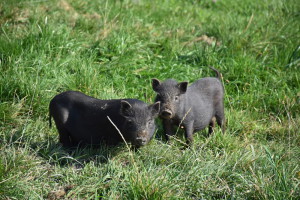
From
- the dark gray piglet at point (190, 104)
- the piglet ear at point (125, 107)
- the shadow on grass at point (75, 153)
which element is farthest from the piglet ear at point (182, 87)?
the shadow on grass at point (75, 153)

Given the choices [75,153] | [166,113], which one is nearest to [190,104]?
[166,113]

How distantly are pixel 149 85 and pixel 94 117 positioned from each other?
178 centimetres

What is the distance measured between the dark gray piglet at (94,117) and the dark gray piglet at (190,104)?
0.54m

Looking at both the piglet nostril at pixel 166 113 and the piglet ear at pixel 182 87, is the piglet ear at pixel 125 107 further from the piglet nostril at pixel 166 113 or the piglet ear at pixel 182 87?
the piglet ear at pixel 182 87

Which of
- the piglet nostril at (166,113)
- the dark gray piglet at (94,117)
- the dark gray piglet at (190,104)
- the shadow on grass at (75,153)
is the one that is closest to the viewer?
the shadow on grass at (75,153)

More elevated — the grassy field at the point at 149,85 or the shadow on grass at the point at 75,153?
the grassy field at the point at 149,85

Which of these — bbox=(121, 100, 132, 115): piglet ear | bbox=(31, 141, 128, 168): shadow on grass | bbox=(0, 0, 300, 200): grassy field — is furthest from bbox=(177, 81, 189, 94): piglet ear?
bbox=(31, 141, 128, 168): shadow on grass

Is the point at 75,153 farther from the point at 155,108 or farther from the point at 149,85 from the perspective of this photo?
the point at 149,85

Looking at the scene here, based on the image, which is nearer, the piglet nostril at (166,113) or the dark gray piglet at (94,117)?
the dark gray piglet at (94,117)

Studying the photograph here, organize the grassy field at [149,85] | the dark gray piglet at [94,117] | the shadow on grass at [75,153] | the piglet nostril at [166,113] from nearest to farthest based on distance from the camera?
1. the grassy field at [149,85]
2. the shadow on grass at [75,153]
3. the dark gray piglet at [94,117]
4. the piglet nostril at [166,113]

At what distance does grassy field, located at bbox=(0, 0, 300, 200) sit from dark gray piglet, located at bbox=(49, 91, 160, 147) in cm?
17

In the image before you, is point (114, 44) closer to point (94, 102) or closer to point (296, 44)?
point (94, 102)

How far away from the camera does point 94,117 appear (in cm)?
544

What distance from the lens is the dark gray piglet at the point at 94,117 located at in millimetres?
5273
